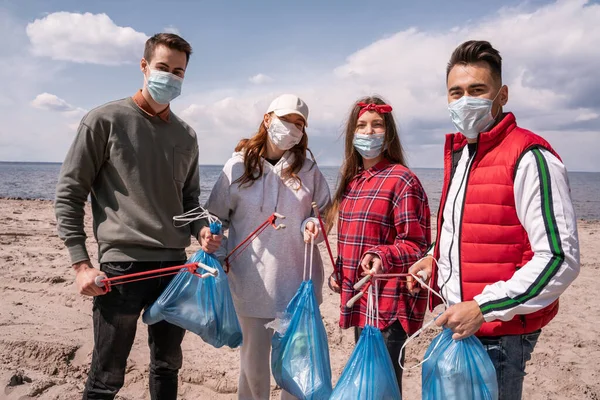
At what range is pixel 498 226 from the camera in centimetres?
169

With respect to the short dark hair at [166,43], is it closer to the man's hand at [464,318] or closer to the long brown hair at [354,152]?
the long brown hair at [354,152]

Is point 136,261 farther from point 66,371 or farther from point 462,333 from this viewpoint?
point 66,371

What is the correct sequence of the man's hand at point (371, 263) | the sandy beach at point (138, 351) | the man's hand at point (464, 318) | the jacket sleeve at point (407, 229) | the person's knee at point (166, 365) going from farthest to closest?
the sandy beach at point (138, 351)
the person's knee at point (166, 365)
the jacket sleeve at point (407, 229)
the man's hand at point (371, 263)
the man's hand at point (464, 318)

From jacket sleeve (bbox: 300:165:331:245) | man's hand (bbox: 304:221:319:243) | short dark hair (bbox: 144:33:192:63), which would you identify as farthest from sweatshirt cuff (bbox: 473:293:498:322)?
short dark hair (bbox: 144:33:192:63)

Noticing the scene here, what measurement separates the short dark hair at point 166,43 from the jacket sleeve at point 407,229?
1.42 metres

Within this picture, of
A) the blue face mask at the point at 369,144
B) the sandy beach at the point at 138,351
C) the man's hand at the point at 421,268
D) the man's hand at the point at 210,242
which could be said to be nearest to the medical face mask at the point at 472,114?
the man's hand at the point at 421,268

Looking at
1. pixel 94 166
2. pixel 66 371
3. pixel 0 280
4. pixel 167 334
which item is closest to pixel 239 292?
pixel 167 334

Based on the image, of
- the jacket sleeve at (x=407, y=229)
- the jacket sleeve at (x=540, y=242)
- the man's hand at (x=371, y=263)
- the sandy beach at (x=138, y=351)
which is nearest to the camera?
the jacket sleeve at (x=540, y=242)

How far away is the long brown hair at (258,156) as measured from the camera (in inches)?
107

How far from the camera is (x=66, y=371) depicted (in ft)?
12.2

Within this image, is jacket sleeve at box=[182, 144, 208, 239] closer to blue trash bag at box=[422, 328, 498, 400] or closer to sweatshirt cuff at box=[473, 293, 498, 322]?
blue trash bag at box=[422, 328, 498, 400]

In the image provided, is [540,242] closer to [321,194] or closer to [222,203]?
[321,194]

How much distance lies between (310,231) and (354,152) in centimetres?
57

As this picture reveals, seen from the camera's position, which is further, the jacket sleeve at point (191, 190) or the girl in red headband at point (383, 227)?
the jacket sleeve at point (191, 190)
